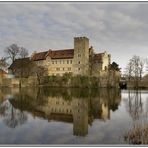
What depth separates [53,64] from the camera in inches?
2638

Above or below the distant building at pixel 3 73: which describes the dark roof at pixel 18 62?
above

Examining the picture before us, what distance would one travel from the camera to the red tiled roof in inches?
2591

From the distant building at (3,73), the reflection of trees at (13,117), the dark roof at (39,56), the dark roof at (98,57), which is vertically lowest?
the reflection of trees at (13,117)

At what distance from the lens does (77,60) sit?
62469 millimetres

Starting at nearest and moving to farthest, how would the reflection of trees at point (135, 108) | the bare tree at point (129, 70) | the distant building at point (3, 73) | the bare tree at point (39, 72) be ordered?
the reflection of trees at point (135, 108) < the distant building at point (3, 73) < the bare tree at point (129, 70) < the bare tree at point (39, 72)

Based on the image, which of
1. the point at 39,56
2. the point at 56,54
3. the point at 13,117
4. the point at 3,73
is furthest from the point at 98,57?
the point at 13,117

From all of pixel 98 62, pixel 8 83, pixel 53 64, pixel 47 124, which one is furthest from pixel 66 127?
pixel 53 64

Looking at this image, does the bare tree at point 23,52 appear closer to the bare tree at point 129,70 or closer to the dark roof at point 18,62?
the dark roof at point 18,62

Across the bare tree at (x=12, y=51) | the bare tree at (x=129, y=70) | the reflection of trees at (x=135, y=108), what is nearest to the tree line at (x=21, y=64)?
the bare tree at (x=12, y=51)

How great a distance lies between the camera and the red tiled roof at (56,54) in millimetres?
65812

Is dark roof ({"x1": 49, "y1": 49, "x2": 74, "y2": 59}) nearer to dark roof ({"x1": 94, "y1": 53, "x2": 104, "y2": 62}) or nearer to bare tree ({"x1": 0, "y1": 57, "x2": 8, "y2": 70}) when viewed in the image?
dark roof ({"x1": 94, "y1": 53, "x2": 104, "y2": 62})

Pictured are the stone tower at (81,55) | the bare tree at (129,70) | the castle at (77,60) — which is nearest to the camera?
the bare tree at (129,70)

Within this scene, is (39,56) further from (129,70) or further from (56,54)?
(129,70)

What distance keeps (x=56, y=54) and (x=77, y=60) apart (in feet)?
25.5
